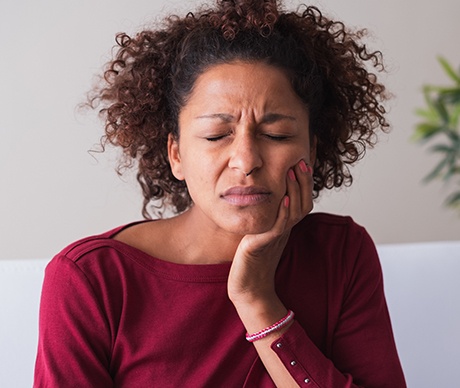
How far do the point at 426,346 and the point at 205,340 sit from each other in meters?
0.79

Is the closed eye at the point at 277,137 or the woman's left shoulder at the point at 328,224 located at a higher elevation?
the closed eye at the point at 277,137

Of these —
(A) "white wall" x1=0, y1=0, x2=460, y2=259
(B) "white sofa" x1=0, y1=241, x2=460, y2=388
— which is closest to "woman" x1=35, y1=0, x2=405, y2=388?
(B) "white sofa" x1=0, y1=241, x2=460, y2=388

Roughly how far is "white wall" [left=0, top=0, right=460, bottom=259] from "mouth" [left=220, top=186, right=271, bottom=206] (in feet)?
4.00

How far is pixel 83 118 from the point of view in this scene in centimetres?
253

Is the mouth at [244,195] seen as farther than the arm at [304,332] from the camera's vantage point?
No

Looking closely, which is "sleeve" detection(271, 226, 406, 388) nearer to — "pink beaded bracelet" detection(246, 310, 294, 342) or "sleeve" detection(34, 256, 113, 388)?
"pink beaded bracelet" detection(246, 310, 294, 342)

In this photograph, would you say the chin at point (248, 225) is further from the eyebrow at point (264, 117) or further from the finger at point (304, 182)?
the eyebrow at point (264, 117)

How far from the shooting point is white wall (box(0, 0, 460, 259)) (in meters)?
Result: 2.52

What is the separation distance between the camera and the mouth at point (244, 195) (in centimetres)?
138

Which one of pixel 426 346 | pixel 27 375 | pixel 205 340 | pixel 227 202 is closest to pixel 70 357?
pixel 205 340

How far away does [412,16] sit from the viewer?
265 cm

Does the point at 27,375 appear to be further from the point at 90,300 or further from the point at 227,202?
the point at 227,202

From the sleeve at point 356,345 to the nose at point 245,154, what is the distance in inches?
13.7

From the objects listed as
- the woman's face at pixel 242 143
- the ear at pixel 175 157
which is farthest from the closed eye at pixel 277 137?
the ear at pixel 175 157
